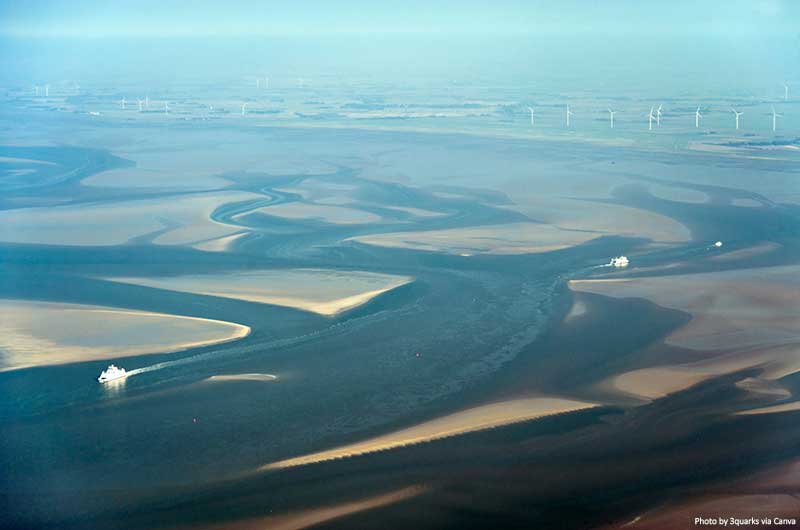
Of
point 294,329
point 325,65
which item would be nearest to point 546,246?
point 294,329

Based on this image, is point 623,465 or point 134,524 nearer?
point 134,524

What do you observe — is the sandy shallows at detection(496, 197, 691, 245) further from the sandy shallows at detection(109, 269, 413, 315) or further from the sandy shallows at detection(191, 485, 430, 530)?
the sandy shallows at detection(191, 485, 430, 530)

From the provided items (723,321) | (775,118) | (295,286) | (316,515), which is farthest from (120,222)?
(775,118)

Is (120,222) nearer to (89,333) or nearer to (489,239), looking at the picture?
(489,239)

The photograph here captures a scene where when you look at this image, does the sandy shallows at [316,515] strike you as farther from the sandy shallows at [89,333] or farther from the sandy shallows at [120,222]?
the sandy shallows at [120,222]

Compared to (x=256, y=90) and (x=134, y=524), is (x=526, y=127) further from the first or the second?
(x=134, y=524)

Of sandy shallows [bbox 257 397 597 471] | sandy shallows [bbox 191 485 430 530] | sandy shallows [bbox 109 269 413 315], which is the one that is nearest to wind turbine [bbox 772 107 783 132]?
sandy shallows [bbox 109 269 413 315]
